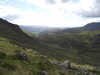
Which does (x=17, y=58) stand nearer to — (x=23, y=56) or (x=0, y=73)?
(x=23, y=56)

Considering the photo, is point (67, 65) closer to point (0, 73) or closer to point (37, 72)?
point (37, 72)

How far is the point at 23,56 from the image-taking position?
3834 cm

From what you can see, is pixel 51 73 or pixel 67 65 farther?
pixel 67 65

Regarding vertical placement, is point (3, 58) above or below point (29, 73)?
above

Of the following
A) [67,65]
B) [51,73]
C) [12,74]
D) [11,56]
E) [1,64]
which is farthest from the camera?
[67,65]

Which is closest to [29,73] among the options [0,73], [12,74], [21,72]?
[21,72]

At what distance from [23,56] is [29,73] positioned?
27.4 ft

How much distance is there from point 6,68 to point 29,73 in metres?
4.89

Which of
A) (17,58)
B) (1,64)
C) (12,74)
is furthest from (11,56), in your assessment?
(12,74)

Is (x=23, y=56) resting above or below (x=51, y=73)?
above

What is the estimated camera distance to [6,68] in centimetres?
2809

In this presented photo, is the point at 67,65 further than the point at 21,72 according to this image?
Yes

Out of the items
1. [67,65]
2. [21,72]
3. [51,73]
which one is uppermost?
[21,72]

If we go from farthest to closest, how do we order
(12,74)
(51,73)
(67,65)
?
1. (67,65)
2. (51,73)
3. (12,74)
